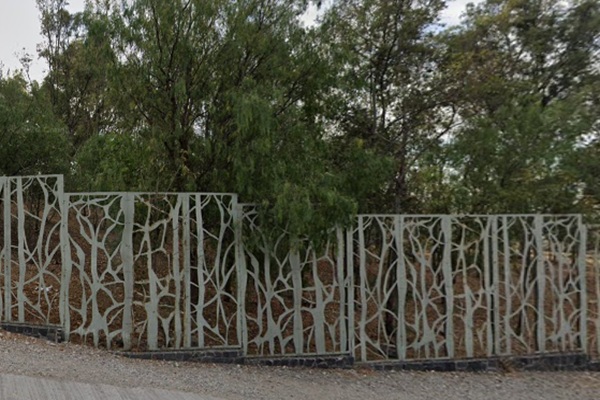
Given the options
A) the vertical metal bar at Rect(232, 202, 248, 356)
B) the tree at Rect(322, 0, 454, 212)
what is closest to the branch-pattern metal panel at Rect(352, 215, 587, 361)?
the tree at Rect(322, 0, 454, 212)

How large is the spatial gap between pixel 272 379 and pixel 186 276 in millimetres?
1776

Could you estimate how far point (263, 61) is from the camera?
721 cm

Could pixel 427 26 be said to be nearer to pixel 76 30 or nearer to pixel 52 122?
pixel 52 122

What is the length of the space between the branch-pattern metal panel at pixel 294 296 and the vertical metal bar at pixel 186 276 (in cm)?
79

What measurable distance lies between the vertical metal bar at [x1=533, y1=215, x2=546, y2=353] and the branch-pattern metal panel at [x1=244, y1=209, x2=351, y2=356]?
3224mm

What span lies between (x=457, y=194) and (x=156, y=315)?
5.49 m

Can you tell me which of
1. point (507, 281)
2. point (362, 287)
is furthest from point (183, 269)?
point (507, 281)

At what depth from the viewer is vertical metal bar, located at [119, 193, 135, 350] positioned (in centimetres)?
652

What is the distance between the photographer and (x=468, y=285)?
25.3 ft

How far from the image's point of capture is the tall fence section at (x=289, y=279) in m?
6.65

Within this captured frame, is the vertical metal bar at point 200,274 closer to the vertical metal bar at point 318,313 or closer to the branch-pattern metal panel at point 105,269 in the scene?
the branch-pattern metal panel at point 105,269

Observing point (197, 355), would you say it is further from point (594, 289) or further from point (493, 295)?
point (594, 289)

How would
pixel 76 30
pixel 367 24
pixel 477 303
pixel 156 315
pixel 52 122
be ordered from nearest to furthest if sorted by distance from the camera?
pixel 156 315 → pixel 477 303 → pixel 367 24 → pixel 52 122 → pixel 76 30

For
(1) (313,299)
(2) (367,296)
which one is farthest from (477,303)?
(1) (313,299)
